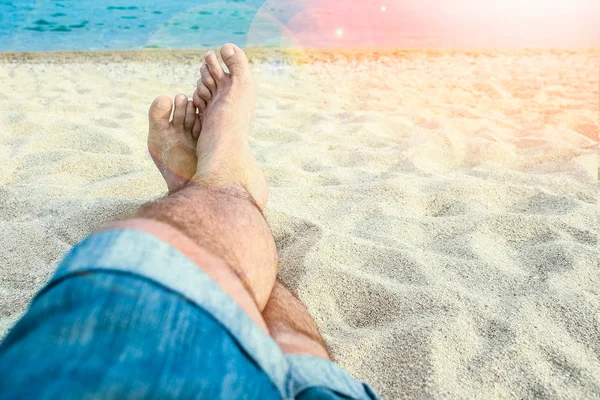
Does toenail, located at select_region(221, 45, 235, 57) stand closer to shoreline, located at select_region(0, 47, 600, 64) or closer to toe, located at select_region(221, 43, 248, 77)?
toe, located at select_region(221, 43, 248, 77)

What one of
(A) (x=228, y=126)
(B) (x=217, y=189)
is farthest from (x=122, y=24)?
(B) (x=217, y=189)

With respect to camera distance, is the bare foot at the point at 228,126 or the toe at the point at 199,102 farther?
the toe at the point at 199,102

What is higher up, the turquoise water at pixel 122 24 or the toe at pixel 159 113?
the toe at pixel 159 113

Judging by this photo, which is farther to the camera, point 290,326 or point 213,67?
point 213,67

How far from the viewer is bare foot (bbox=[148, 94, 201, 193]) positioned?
1544 millimetres

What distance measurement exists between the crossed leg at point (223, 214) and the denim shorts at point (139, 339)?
0.05 metres

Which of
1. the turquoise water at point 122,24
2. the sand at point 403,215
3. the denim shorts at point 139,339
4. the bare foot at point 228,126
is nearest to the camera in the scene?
the denim shorts at point 139,339

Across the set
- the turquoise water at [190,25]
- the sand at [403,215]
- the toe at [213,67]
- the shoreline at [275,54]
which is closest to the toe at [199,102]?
the toe at [213,67]

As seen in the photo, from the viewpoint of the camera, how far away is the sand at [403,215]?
95 cm

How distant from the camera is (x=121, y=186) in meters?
1.63

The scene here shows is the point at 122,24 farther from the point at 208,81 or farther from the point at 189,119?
the point at 189,119

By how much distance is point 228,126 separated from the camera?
5.16ft

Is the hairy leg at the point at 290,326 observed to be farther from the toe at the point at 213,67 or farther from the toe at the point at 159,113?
the toe at the point at 213,67

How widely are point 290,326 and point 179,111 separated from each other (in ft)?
3.77
